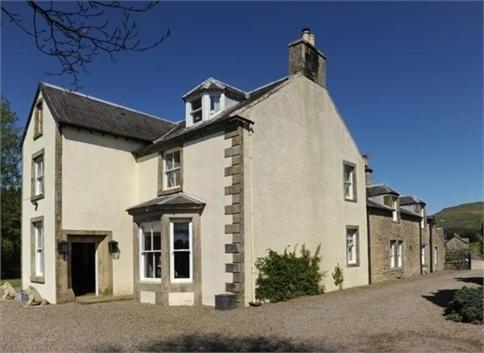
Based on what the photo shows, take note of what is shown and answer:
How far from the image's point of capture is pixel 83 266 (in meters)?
18.9

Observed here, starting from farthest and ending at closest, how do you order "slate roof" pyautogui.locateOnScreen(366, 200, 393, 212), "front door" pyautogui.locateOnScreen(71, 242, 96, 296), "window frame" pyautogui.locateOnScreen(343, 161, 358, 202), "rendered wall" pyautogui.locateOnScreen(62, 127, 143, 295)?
"slate roof" pyautogui.locateOnScreen(366, 200, 393, 212), "window frame" pyautogui.locateOnScreen(343, 161, 358, 202), "front door" pyautogui.locateOnScreen(71, 242, 96, 296), "rendered wall" pyautogui.locateOnScreen(62, 127, 143, 295)

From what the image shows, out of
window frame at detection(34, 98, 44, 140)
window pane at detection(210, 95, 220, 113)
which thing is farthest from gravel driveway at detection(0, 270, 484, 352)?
window pane at detection(210, 95, 220, 113)

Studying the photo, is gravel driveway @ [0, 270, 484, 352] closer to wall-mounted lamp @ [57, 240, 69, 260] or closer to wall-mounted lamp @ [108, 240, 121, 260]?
wall-mounted lamp @ [57, 240, 69, 260]

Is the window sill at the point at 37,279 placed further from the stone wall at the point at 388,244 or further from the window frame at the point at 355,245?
the stone wall at the point at 388,244

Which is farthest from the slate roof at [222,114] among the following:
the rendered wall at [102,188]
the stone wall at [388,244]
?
the stone wall at [388,244]

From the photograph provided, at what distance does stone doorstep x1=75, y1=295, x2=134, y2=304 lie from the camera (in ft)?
50.9

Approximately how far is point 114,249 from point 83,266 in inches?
103

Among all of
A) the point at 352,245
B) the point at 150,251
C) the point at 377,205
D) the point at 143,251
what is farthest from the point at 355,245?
the point at 143,251

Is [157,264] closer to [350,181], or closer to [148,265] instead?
[148,265]

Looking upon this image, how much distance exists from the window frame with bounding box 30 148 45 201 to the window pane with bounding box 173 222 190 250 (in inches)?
228

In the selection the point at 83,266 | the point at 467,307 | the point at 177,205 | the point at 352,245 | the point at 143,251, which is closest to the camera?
the point at 467,307

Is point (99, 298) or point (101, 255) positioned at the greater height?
point (101, 255)

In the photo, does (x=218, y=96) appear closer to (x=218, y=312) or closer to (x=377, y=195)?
(x=218, y=312)

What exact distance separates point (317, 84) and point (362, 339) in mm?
11869
